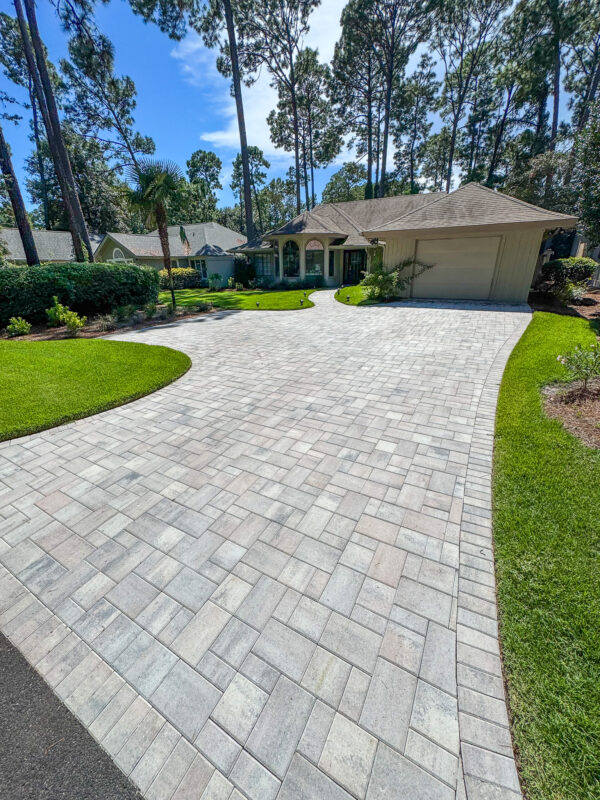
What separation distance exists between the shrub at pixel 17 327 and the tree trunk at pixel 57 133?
5708mm

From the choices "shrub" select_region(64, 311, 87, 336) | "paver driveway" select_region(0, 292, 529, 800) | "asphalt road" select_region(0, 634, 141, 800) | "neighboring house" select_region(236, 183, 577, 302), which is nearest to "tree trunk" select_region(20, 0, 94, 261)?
"shrub" select_region(64, 311, 87, 336)

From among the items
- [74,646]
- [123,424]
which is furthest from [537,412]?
[123,424]

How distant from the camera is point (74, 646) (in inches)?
81.1

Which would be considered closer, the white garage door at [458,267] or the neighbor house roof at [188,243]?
the white garage door at [458,267]

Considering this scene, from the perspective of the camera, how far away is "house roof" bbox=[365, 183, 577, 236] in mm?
11416

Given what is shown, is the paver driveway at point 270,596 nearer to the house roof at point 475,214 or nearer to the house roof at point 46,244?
the house roof at point 475,214

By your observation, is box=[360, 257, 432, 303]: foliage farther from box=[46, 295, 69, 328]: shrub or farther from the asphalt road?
the asphalt road

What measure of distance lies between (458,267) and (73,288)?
586 inches

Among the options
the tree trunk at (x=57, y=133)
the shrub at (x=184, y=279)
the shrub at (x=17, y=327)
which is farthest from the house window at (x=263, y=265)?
the shrub at (x=17, y=327)

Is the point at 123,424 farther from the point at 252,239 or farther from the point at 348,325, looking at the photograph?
the point at 252,239

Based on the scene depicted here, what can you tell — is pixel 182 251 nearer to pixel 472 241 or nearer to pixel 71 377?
pixel 472 241

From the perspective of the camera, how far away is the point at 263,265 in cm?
2430

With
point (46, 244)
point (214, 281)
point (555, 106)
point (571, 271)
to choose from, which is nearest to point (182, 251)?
point (214, 281)

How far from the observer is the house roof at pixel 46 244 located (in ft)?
79.5
